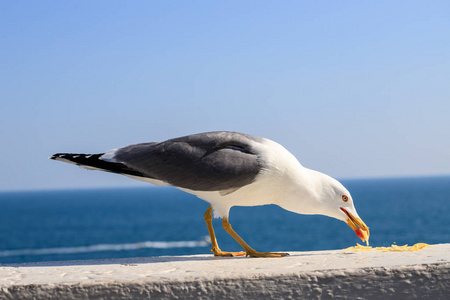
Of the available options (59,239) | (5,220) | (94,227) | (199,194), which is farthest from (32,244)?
(199,194)

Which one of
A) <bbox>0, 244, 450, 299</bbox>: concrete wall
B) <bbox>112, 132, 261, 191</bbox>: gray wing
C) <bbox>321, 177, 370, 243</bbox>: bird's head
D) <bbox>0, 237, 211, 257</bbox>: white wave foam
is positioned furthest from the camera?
<bbox>0, 237, 211, 257</bbox>: white wave foam

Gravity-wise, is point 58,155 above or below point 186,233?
above

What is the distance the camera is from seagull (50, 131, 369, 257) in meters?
5.27

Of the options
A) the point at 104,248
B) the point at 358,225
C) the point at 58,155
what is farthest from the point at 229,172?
the point at 104,248

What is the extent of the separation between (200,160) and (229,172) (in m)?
0.31

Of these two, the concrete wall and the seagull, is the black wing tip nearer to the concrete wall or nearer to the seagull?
the seagull

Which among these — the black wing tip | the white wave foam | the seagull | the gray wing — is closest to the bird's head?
the seagull

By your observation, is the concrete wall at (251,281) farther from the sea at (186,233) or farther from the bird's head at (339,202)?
the sea at (186,233)

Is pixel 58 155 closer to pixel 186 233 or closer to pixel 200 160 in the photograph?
pixel 200 160

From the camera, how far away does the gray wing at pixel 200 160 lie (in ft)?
17.2

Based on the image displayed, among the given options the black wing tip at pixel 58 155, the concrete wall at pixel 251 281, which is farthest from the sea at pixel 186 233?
the concrete wall at pixel 251 281

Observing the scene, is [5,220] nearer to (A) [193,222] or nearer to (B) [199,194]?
(A) [193,222]

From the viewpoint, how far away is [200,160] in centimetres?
Result: 533

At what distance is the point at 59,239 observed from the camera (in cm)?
7175
